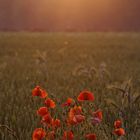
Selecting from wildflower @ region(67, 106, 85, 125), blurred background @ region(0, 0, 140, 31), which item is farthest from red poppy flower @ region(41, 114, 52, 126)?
blurred background @ region(0, 0, 140, 31)

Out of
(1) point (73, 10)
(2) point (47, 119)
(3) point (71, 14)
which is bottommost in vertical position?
(2) point (47, 119)

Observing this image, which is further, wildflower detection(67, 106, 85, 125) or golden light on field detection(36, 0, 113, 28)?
golden light on field detection(36, 0, 113, 28)

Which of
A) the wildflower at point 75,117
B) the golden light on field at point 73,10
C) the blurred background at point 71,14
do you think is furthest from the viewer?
the golden light on field at point 73,10

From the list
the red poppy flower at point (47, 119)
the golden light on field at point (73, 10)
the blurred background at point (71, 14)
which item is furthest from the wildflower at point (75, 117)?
the golden light on field at point (73, 10)

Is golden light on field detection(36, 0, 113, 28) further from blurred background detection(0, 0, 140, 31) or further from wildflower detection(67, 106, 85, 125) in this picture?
wildflower detection(67, 106, 85, 125)

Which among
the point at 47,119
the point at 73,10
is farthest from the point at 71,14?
the point at 47,119

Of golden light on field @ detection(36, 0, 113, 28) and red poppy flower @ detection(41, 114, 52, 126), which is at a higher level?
golden light on field @ detection(36, 0, 113, 28)

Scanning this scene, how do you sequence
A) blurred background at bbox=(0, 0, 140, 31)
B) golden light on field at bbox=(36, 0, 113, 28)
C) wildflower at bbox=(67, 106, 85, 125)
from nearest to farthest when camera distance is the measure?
wildflower at bbox=(67, 106, 85, 125) < blurred background at bbox=(0, 0, 140, 31) < golden light on field at bbox=(36, 0, 113, 28)

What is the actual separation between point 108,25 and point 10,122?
48272mm

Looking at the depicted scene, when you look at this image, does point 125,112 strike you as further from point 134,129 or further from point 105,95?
point 105,95

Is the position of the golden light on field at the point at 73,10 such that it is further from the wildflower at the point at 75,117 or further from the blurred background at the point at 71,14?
the wildflower at the point at 75,117

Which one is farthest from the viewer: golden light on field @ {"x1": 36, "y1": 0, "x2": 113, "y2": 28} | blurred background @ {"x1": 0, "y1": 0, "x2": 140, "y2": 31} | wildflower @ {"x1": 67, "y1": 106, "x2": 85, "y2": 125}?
golden light on field @ {"x1": 36, "y1": 0, "x2": 113, "y2": 28}

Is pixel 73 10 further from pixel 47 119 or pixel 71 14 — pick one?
pixel 47 119

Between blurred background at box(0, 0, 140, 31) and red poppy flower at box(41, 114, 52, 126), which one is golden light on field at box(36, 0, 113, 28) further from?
red poppy flower at box(41, 114, 52, 126)
